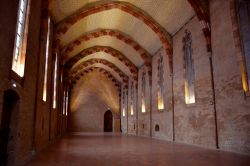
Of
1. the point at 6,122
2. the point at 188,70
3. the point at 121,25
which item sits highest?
the point at 121,25

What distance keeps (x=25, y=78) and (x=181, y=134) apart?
9.79m

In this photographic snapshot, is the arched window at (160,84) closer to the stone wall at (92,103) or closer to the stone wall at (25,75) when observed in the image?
the stone wall at (25,75)

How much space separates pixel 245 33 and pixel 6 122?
9137 mm

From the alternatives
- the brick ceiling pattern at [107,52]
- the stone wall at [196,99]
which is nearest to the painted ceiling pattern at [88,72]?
the brick ceiling pattern at [107,52]

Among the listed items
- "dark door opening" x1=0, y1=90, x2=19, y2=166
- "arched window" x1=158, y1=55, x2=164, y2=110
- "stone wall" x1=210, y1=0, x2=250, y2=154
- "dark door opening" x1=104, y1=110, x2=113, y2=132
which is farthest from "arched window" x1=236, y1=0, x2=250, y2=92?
"dark door opening" x1=104, y1=110, x2=113, y2=132

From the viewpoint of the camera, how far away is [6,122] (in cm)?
677

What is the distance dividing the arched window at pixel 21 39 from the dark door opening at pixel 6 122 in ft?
2.50

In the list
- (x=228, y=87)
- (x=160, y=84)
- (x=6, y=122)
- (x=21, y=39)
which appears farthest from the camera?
(x=160, y=84)

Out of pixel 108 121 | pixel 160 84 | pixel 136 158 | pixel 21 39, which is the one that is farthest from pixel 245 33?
pixel 108 121

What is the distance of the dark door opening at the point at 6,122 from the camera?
645 centimetres

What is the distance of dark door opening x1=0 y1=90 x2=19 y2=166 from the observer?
254 inches

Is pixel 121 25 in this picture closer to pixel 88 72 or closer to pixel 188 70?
pixel 188 70

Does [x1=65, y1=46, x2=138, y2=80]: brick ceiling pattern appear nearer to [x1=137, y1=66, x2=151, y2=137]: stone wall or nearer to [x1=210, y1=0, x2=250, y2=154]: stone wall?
[x1=137, y1=66, x2=151, y2=137]: stone wall

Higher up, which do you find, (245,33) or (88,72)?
(88,72)
